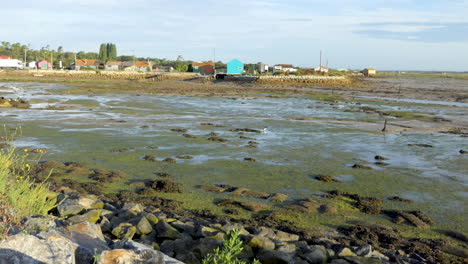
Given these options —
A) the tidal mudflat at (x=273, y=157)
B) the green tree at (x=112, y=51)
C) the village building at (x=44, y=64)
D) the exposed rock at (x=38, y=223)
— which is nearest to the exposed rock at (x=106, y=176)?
the tidal mudflat at (x=273, y=157)

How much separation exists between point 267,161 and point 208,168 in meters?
2.31

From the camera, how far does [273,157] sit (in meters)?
15.3

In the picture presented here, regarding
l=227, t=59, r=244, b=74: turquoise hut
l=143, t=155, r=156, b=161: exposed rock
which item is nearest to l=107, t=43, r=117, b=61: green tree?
l=227, t=59, r=244, b=74: turquoise hut

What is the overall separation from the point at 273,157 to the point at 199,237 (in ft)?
26.8

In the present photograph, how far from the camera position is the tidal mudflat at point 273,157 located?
414 inches

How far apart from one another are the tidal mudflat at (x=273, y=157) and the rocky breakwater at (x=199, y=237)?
0.77 metres

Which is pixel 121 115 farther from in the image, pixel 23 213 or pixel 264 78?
pixel 264 78

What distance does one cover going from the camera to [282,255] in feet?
21.6

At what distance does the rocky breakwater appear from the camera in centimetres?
528

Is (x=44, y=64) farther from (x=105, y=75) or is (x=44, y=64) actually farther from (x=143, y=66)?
(x=105, y=75)

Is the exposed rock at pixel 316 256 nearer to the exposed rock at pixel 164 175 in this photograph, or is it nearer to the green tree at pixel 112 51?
the exposed rock at pixel 164 175

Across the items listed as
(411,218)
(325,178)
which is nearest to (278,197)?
(325,178)

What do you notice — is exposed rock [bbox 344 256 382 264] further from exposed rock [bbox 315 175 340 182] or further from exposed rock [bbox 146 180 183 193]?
exposed rock [bbox 315 175 340 182]

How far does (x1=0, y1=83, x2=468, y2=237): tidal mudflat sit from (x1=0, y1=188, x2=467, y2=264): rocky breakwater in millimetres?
774
